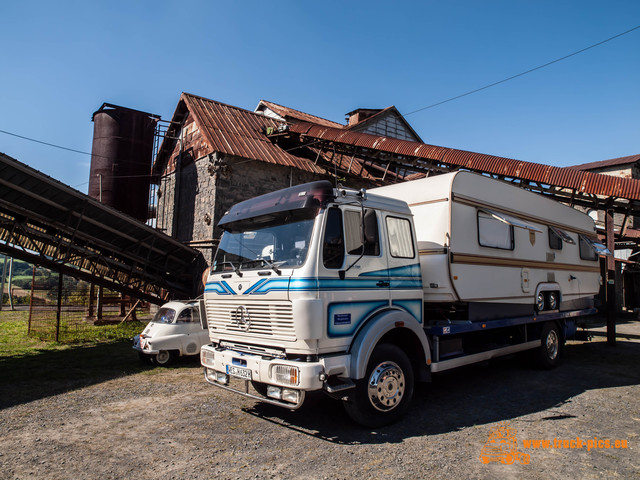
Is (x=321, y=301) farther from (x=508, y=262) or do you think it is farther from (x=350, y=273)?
(x=508, y=262)

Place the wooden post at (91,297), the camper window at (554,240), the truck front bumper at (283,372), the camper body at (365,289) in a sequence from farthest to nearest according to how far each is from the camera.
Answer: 1. the wooden post at (91,297)
2. the camper window at (554,240)
3. the camper body at (365,289)
4. the truck front bumper at (283,372)

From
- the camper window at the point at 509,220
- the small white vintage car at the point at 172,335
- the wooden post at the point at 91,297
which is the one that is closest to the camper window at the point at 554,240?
the camper window at the point at 509,220

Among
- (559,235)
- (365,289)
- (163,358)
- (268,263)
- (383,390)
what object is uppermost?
(559,235)

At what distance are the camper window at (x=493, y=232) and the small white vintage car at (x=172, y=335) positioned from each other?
623 centimetres

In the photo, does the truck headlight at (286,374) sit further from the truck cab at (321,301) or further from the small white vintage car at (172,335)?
the small white vintage car at (172,335)

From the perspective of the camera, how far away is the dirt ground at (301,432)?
437 cm

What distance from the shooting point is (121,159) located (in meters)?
17.7

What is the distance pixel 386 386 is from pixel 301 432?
1212 millimetres

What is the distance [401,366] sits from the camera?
18.6 ft

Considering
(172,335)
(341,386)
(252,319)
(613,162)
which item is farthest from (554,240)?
(613,162)

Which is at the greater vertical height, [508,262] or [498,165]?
[498,165]

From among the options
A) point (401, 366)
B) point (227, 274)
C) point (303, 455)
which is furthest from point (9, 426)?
point (401, 366)

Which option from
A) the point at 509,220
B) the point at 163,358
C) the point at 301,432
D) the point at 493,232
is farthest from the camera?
the point at 163,358

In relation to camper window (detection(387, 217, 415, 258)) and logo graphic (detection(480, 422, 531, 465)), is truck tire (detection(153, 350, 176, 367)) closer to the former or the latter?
camper window (detection(387, 217, 415, 258))
